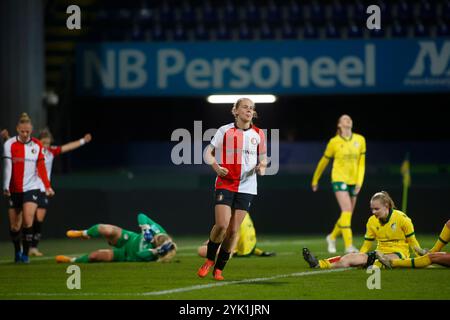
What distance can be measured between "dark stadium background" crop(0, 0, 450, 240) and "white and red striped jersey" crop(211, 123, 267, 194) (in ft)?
25.7

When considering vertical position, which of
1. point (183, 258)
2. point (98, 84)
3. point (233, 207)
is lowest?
point (183, 258)

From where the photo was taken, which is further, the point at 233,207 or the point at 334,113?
the point at 334,113

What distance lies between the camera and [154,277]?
10555 millimetres

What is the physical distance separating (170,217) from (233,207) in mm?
7905

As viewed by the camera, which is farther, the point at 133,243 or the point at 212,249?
the point at 133,243

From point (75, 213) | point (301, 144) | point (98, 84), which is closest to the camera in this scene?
point (75, 213)

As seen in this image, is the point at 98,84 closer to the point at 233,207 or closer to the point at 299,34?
the point at 299,34

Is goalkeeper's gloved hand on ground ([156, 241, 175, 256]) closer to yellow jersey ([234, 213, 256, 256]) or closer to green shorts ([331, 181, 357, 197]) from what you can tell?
yellow jersey ([234, 213, 256, 256])

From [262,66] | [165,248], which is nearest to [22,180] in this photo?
[165,248]

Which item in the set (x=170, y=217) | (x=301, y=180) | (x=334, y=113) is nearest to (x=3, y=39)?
(x=170, y=217)

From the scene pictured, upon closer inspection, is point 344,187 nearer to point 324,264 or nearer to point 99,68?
point 324,264

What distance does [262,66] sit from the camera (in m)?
20.5

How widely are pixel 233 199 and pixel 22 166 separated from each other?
13.6 ft

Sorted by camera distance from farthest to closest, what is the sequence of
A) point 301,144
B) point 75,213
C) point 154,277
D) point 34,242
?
point 301,144, point 75,213, point 34,242, point 154,277
